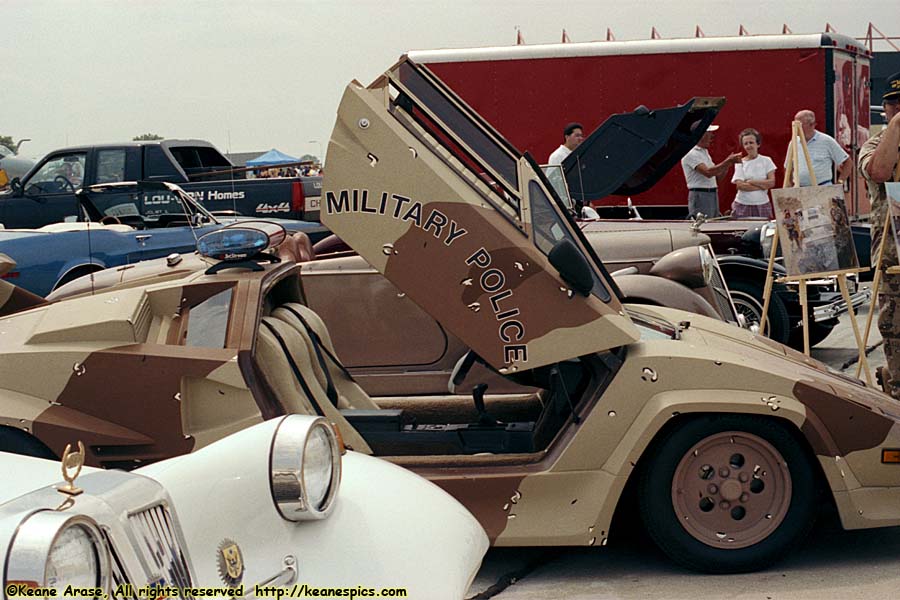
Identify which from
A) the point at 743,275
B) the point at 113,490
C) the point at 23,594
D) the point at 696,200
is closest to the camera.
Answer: the point at 23,594

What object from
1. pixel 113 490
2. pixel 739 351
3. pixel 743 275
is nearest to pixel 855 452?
pixel 739 351

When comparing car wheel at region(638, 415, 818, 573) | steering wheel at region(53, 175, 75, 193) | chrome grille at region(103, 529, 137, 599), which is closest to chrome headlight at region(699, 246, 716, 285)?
car wheel at region(638, 415, 818, 573)

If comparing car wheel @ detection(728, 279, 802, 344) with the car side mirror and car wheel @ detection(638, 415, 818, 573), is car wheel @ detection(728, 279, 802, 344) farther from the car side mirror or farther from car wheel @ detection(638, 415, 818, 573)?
the car side mirror

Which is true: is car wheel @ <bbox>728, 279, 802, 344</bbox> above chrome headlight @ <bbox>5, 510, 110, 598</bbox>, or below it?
above

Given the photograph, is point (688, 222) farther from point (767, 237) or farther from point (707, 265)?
point (707, 265)

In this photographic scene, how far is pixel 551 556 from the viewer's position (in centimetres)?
526

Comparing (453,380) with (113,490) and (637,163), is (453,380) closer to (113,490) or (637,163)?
(113,490)

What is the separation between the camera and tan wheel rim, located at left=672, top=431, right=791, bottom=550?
15.6 ft

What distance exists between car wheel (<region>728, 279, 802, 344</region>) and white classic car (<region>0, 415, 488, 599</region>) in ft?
22.9

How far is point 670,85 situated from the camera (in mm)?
16359

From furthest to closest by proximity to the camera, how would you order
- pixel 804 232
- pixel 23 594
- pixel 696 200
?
pixel 696 200, pixel 804 232, pixel 23 594

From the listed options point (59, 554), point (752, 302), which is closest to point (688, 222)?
point (752, 302)

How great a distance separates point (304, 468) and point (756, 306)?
308 inches

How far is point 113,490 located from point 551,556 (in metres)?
3.39
